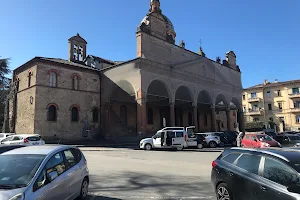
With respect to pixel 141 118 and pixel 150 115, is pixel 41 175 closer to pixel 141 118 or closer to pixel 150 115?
pixel 141 118

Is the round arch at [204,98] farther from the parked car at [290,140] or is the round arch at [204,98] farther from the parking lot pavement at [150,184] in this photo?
the parking lot pavement at [150,184]

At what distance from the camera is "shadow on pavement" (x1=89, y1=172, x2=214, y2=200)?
269 inches

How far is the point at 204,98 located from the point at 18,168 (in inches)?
1523

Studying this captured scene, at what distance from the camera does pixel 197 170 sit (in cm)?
1089

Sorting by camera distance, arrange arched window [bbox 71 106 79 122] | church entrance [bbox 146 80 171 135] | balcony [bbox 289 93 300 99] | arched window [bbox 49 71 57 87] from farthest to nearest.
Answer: balcony [bbox 289 93 300 99] < church entrance [bbox 146 80 171 135] < arched window [bbox 71 106 79 122] < arched window [bbox 49 71 57 87]

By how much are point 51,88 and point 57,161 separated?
2530 cm

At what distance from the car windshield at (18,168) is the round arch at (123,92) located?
24.8 metres

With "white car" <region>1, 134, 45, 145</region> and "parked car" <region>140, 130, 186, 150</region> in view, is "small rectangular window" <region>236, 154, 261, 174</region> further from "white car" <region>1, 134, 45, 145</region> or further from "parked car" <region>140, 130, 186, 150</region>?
"white car" <region>1, 134, 45, 145</region>

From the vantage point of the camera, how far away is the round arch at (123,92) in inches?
1219

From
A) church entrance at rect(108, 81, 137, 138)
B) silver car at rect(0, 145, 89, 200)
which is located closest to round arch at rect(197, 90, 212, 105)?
church entrance at rect(108, 81, 137, 138)

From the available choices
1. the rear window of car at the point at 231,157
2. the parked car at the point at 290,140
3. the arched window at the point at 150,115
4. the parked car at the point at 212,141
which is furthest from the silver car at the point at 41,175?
the arched window at the point at 150,115

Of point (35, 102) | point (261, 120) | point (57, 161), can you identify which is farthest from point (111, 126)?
point (261, 120)

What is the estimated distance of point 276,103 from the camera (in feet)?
195

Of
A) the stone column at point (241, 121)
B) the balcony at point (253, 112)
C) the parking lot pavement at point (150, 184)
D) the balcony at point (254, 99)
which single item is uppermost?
the balcony at point (254, 99)
